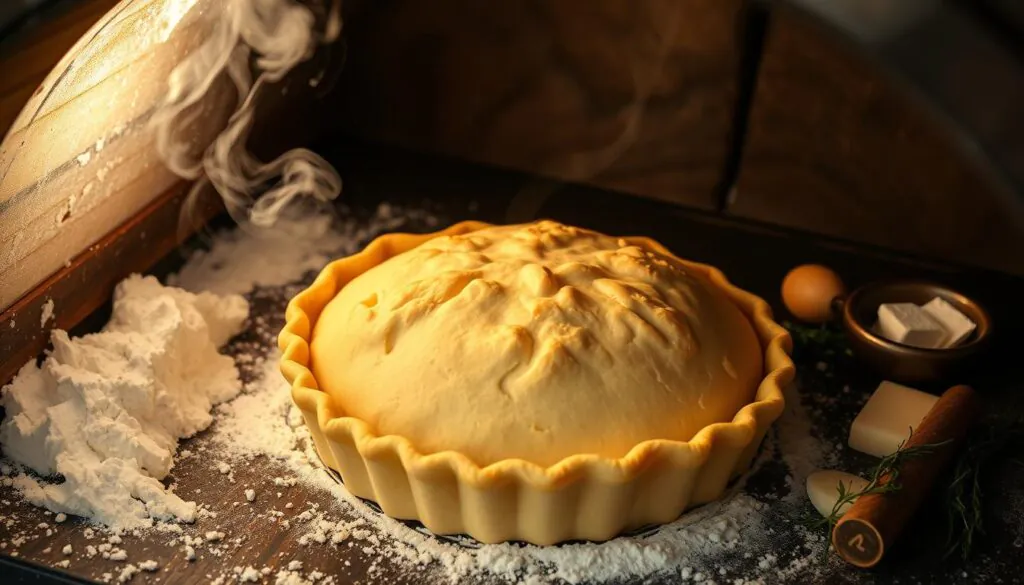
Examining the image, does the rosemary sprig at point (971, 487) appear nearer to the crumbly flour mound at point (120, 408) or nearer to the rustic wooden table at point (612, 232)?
the rustic wooden table at point (612, 232)

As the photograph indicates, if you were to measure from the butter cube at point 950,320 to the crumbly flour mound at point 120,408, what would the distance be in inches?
64.8

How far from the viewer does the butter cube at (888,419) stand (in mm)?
2119

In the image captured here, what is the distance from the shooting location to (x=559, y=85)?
122 inches

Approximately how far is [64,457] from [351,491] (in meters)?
0.57

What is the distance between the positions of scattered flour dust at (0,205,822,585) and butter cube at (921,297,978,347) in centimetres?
39

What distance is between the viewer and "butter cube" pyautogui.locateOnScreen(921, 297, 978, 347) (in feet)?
7.58

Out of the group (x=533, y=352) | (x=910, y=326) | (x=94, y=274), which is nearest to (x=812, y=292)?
(x=910, y=326)

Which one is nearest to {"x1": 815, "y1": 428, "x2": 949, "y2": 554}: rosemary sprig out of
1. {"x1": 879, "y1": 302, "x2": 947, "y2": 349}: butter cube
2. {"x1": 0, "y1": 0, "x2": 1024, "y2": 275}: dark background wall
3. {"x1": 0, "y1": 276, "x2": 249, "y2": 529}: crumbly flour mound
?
{"x1": 879, "y1": 302, "x2": 947, "y2": 349}: butter cube

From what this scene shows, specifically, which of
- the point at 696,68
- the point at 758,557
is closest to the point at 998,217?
the point at 696,68

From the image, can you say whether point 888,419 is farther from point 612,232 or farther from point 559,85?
point 559,85

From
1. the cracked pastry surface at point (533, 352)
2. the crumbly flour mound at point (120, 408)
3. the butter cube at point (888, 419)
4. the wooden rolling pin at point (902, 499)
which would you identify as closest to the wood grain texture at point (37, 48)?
the crumbly flour mound at point (120, 408)

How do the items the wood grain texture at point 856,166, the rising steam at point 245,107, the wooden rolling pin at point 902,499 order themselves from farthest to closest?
the wood grain texture at point 856,166
the rising steam at point 245,107
the wooden rolling pin at point 902,499

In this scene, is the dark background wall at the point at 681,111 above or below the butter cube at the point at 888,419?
above

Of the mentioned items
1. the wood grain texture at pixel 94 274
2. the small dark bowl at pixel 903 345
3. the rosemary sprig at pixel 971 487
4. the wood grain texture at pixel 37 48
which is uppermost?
the wood grain texture at pixel 37 48
